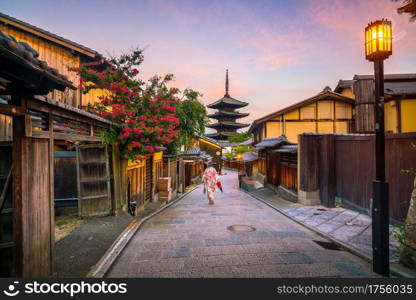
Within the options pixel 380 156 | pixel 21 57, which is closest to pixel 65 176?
pixel 21 57

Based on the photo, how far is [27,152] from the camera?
11.6 feet

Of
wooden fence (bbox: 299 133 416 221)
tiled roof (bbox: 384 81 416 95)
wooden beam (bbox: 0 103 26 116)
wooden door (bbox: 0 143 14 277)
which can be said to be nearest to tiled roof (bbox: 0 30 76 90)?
wooden beam (bbox: 0 103 26 116)

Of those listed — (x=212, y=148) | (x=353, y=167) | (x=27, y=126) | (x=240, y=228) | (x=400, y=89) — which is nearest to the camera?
(x=27, y=126)

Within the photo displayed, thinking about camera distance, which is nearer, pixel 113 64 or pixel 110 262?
pixel 110 262

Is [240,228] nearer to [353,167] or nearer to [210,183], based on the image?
[353,167]

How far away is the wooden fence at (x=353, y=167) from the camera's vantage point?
6602 mm

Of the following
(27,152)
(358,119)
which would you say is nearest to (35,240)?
(27,152)

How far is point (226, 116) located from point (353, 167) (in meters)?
55.6

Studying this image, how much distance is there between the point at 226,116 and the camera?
2504 inches

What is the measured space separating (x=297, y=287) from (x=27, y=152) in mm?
4705

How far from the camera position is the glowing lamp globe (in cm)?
434

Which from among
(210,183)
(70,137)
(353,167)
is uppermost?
(70,137)

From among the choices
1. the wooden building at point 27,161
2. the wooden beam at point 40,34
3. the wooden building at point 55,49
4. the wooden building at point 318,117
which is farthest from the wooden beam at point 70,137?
the wooden building at point 318,117

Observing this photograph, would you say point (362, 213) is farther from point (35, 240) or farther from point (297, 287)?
point (35, 240)
